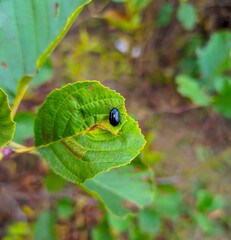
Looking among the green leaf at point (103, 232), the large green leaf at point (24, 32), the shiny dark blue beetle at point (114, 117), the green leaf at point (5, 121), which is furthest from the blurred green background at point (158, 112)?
the green leaf at point (5, 121)

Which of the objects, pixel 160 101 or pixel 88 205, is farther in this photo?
pixel 160 101

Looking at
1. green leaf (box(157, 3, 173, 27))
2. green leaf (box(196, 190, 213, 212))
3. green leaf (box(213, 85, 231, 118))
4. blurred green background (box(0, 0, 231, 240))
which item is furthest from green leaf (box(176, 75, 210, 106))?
green leaf (box(157, 3, 173, 27))

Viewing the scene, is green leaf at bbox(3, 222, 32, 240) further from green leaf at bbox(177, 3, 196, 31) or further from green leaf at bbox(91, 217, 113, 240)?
green leaf at bbox(177, 3, 196, 31)

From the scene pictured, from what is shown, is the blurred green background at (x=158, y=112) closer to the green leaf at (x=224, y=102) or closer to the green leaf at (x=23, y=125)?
the green leaf at (x=224, y=102)

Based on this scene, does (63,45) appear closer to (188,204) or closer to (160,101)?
(160,101)

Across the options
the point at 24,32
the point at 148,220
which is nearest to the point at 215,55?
the point at 148,220

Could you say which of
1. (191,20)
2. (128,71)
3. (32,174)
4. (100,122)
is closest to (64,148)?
(100,122)

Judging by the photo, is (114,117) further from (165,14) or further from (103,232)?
(165,14)
